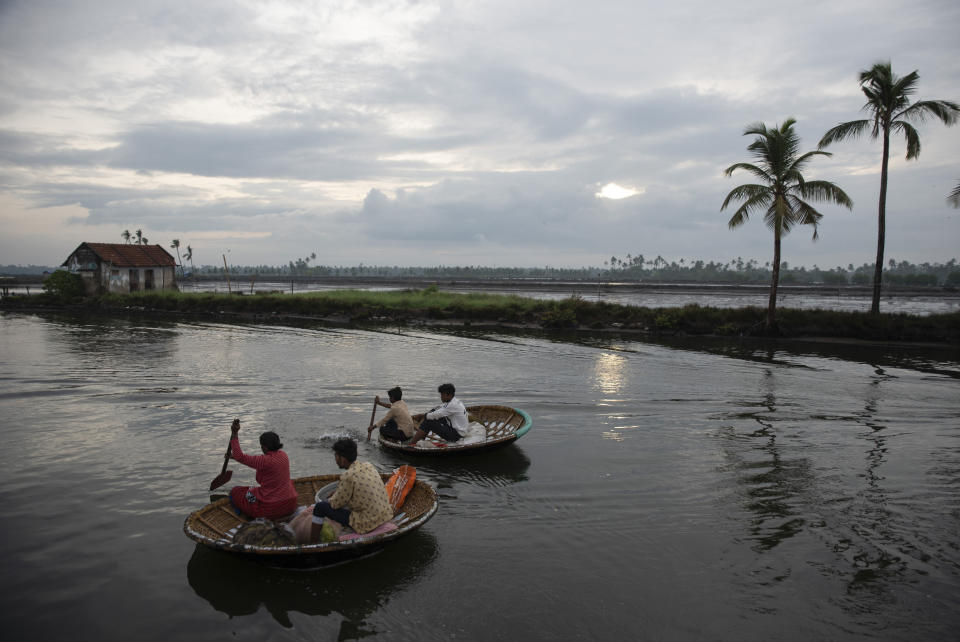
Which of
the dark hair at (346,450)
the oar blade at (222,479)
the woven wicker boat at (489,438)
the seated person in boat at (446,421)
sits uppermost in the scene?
the dark hair at (346,450)

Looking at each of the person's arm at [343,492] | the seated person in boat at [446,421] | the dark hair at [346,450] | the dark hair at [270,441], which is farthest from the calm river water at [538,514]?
the dark hair at [270,441]

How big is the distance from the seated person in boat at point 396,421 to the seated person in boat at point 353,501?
346 cm

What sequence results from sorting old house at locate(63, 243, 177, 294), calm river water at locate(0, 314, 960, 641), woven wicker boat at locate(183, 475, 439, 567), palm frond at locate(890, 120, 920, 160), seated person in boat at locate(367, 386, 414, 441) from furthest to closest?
1. old house at locate(63, 243, 177, 294)
2. palm frond at locate(890, 120, 920, 160)
3. seated person in boat at locate(367, 386, 414, 441)
4. woven wicker boat at locate(183, 475, 439, 567)
5. calm river water at locate(0, 314, 960, 641)

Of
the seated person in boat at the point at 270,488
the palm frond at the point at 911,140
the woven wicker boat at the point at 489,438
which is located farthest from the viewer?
the palm frond at the point at 911,140

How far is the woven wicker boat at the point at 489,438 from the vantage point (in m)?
10.0

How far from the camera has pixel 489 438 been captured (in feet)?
34.5

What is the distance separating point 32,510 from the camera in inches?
317

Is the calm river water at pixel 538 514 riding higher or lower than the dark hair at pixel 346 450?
lower

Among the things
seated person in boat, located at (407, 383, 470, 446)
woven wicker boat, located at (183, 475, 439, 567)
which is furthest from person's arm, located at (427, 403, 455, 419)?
woven wicker boat, located at (183, 475, 439, 567)

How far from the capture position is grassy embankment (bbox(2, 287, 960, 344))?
27.1m

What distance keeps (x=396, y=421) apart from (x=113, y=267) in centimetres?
4167

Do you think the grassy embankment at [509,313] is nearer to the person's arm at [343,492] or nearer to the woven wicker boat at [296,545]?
the woven wicker boat at [296,545]

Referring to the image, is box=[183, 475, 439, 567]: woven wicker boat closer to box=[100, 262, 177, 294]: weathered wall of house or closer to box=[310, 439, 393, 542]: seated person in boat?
box=[310, 439, 393, 542]: seated person in boat

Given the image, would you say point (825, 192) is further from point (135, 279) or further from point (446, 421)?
point (135, 279)
